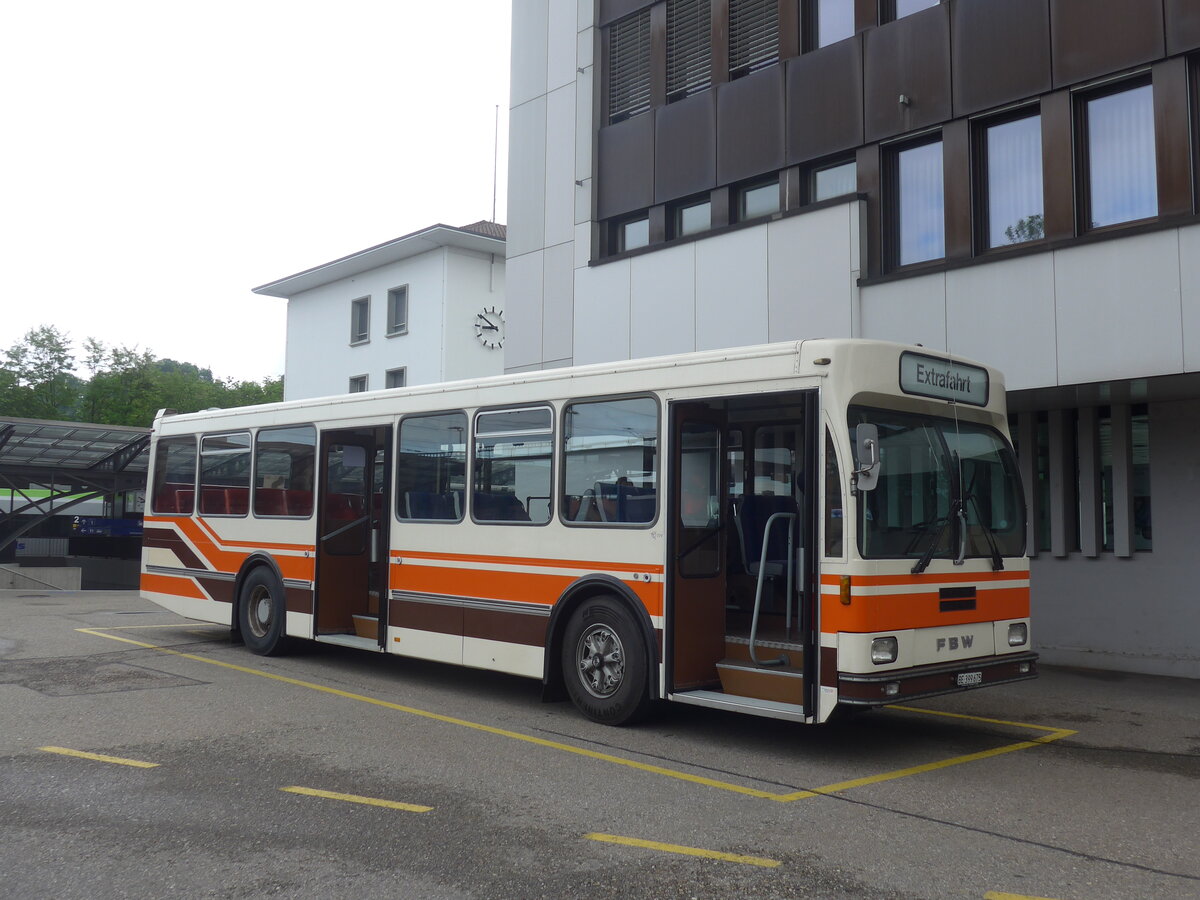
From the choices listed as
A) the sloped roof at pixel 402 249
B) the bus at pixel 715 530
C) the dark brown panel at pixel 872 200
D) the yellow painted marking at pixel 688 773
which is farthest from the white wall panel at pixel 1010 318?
the sloped roof at pixel 402 249

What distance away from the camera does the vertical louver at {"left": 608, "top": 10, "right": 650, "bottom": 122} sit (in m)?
18.0

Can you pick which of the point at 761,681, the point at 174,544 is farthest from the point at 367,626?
the point at 761,681

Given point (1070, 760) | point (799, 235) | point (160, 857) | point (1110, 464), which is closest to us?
point (160, 857)

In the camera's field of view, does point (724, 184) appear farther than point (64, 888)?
Yes

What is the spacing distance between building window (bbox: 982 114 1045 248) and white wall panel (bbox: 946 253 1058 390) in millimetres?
642

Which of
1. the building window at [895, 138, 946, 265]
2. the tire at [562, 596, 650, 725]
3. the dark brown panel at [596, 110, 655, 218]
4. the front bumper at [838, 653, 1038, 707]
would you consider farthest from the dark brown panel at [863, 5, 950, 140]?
the tire at [562, 596, 650, 725]

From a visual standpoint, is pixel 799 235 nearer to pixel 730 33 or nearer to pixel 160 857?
pixel 730 33

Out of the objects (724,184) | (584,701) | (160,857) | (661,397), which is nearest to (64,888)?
(160,857)

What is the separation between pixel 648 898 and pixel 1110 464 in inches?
418

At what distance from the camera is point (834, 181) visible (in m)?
15.1

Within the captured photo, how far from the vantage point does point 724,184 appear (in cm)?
1620

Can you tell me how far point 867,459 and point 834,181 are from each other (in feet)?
29.2

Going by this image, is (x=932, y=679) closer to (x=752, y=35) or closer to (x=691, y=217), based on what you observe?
(x=691, y=217)

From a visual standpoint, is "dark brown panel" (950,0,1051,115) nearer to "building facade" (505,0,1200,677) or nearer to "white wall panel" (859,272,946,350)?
"building facade" (505,0,1200,677)
